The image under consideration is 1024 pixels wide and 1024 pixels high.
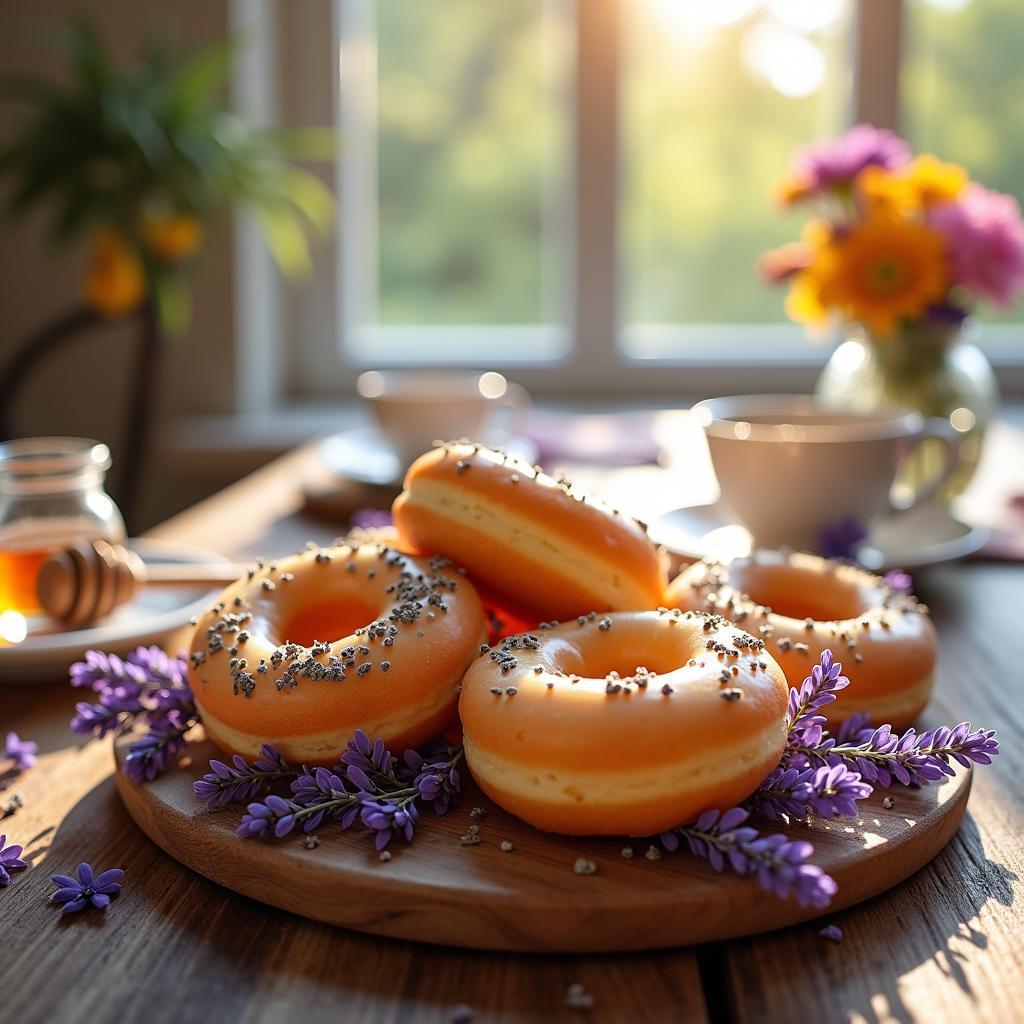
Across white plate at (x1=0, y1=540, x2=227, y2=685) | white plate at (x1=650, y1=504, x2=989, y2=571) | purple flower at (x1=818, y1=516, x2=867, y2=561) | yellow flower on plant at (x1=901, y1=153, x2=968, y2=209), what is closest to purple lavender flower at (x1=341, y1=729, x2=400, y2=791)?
white plate at (x1=0, y1=540, x2=227, y2=685)

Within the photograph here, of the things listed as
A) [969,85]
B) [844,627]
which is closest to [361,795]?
[844,627]

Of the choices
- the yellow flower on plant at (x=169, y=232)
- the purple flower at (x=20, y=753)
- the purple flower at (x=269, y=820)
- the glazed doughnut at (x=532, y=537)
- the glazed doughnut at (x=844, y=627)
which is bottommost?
the purple flower at (x=20, y=753)

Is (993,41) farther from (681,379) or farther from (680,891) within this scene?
(680,891)

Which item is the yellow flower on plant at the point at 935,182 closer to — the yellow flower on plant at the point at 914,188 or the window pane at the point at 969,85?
the yellow flower on plant at the point at 914,188

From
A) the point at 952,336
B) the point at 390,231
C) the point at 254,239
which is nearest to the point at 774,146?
the point at 390,231

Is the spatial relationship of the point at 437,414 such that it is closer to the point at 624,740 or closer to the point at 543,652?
the point at 543,652

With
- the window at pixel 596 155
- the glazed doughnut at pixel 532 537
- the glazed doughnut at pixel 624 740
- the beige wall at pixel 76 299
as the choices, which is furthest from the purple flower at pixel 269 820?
the window at pixel 596 155

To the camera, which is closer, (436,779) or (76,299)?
(436,779)
